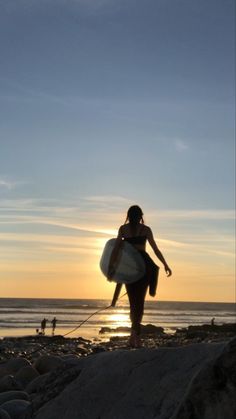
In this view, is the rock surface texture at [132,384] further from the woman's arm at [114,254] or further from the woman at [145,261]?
the woman's arm at [114,254]

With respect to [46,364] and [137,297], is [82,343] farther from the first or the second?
[137,297]

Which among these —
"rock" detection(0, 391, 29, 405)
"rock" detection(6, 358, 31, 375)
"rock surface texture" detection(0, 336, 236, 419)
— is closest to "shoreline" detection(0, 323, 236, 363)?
"rock" detection(6, 358, 31, 375)

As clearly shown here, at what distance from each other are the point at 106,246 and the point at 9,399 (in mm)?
2362

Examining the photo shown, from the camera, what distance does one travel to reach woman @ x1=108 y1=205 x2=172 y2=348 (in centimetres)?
712

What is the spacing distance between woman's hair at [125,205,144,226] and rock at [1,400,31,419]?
2.69m

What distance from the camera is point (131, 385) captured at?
4133 mm

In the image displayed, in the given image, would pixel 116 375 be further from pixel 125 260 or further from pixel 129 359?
pixel 125 260

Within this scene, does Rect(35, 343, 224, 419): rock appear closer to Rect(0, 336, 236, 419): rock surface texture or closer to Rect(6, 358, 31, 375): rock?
Rect(0, 336, 236, 419): rock surface texture

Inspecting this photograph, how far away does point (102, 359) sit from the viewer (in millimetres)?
4641

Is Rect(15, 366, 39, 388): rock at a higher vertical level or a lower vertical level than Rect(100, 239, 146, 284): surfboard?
lower

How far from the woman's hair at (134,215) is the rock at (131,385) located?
2.72m

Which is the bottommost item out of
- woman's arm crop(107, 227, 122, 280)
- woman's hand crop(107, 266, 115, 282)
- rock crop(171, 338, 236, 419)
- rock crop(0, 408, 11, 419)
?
rock crop(0, 408, 11, 419)

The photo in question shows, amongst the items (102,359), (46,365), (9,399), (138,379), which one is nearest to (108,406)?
(138,379)

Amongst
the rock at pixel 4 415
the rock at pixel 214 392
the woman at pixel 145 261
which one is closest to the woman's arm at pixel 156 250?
the woman at pixel 145 261
